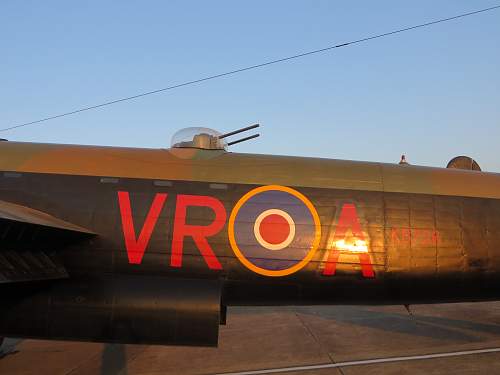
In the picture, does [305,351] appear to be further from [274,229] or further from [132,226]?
[132,226]

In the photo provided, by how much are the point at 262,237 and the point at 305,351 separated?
4.66 metres

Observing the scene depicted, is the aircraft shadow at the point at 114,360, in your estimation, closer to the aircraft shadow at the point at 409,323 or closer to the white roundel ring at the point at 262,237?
the white roundel ring at the point at 262,237

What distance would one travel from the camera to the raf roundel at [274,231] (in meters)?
6.58

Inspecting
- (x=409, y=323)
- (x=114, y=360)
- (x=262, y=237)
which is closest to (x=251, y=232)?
(x=262, y=237)

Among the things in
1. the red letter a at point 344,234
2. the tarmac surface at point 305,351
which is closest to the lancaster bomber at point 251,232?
the red letter a at point 344,234

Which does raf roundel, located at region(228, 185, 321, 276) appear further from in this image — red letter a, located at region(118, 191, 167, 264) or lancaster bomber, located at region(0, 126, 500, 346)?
red letter a, located at region(118, 191, 167, 264)

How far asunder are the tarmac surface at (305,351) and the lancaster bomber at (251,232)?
2724mm

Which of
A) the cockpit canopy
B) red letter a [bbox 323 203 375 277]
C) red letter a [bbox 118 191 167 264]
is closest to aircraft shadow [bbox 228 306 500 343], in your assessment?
red letter a [bbox 323 203 375 277]

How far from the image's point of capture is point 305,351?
979cm

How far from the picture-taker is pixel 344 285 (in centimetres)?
659

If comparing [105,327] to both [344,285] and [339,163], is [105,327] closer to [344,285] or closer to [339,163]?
[344,285]

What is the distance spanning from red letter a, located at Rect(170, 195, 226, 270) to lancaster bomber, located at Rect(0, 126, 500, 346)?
2 centimetres

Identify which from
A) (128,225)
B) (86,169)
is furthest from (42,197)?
(128,225)

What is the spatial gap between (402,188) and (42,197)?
20.7 ft
